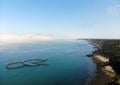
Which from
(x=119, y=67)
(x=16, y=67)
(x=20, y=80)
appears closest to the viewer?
(x=20, y=80)

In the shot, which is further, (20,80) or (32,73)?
(32,73)

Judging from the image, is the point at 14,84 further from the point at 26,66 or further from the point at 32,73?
the point at 26,66

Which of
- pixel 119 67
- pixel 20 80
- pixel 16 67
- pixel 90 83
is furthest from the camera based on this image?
pixel 16 67

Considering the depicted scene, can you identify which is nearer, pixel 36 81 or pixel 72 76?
pixel 36 81

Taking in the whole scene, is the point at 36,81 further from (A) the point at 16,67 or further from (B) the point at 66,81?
(A) the point at 16,67

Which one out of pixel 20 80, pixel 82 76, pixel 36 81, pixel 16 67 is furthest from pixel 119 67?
pixel 16 67

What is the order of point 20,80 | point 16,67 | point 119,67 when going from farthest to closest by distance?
point 16,67
point 119,67
point 20,80

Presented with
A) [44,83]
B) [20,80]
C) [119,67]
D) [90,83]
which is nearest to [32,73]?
[20,80]

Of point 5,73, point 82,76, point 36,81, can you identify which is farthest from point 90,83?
point 5,73

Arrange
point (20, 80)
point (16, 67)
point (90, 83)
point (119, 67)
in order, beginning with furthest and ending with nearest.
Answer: point (16, 67) < point (119, 67) < point (20, 80) < point (90, 83)
